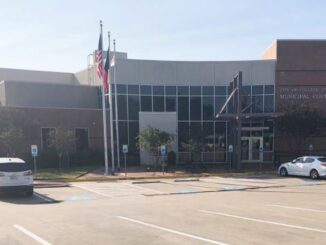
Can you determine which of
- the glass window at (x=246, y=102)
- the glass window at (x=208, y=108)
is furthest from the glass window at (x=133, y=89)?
the glass window at (x=246, y=102)

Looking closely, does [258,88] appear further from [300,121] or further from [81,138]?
[81,138]

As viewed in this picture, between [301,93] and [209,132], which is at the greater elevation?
[301,93]

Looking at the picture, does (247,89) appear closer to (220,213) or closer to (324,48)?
(324,48)

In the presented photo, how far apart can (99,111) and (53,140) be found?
7.32 m

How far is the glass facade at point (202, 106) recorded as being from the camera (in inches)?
1601

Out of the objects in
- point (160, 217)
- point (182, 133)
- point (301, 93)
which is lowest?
point (160, 217)

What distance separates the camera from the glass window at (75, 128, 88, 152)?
3850 centimetres

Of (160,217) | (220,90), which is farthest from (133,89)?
(160,217)

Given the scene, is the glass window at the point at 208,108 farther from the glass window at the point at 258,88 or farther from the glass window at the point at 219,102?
the glass window at the point at 258,88

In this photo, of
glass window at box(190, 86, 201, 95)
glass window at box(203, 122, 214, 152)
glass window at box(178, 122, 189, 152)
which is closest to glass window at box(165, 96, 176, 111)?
glass window at box(178, 122, 189, 152)

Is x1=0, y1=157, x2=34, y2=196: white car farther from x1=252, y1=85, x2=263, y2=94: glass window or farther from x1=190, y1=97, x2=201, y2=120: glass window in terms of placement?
x1=252, y1=85, x2=263, y2=94: glass window

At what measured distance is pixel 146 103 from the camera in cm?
4078

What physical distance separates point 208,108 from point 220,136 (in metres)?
2.76

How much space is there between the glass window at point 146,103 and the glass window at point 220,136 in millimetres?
6286
